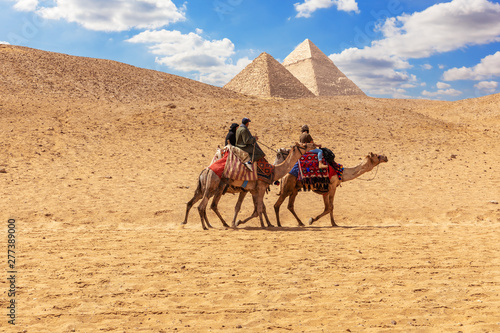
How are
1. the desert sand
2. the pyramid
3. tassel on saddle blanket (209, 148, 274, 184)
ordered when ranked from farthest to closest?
1. the pyramid
2. tassel on saddle blanket (209, 148, 274, 184)
3. the desert sand

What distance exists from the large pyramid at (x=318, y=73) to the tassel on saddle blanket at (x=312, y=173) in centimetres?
7298

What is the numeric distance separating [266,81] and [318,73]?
27.8 metres

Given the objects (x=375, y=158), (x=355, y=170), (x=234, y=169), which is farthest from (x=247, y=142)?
(x=375, y=158)

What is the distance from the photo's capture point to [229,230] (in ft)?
29.3

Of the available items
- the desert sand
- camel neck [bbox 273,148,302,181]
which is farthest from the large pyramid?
camel neck [bbox 273,148,302,181]

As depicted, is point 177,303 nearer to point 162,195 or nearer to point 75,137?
point 162,195

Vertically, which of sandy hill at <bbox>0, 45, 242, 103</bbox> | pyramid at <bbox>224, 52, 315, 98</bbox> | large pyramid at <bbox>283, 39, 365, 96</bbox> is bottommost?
sandy hill at <bbox>0, 45, 242, 103</bbox>

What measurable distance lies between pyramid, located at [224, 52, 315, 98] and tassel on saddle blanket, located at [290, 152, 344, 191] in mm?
49841

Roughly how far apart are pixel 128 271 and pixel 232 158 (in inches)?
145

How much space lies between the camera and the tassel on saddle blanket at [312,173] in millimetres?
9531

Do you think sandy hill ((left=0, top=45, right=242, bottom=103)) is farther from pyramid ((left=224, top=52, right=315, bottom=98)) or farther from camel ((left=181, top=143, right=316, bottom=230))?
camel ((left=181, top=143, right=316, bottom=230))

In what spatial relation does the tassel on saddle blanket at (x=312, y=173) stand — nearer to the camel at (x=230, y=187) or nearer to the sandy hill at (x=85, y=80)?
the camel at (x=230, y=187)

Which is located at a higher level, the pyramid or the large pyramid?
the large pyramid

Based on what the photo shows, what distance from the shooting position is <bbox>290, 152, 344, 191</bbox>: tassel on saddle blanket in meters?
9.53
